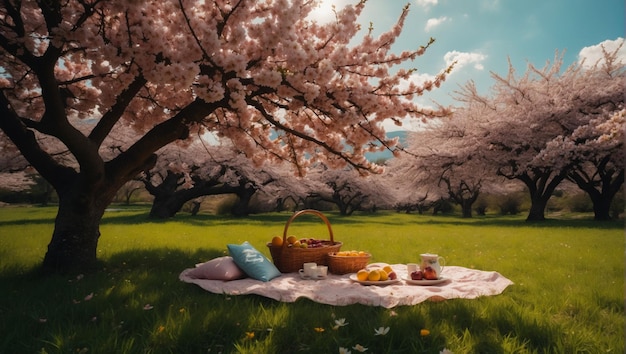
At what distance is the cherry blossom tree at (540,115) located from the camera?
2047 centimetres

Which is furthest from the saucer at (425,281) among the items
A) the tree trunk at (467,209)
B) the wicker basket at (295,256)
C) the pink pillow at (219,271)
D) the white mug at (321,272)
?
the tree trunk at (467,209)

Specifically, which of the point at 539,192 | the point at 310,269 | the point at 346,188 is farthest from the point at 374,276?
the point at 346,188

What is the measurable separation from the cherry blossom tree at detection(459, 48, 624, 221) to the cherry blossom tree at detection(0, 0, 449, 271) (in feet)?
51.7

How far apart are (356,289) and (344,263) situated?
1074mm

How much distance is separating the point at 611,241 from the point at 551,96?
12.5 meters

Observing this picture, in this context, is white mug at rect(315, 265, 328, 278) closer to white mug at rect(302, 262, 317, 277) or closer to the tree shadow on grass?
white mug at rect(302, 262, 317, 277)

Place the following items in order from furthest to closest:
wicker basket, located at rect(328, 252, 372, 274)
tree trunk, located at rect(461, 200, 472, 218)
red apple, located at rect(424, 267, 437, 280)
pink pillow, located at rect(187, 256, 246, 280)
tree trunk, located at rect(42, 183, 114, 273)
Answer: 1. tree trunk, located at rect(461, 200, 472, 218)
2. tree trunk, located at rect(42, 183, 114, 273)
3. wicker basket, located at rect(328, 252, 372, 274)
4. pink pillow, located at rect(187, 256, 246, 280)
5. red apple, located at rect(424, 267, 437, 280)

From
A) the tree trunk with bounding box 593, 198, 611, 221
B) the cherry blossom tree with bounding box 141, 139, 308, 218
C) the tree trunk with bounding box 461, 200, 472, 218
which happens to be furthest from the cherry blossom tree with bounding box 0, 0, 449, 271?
the tree trunk with bounding box 461, 200, 472, 218

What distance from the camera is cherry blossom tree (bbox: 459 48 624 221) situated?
20.5 metres

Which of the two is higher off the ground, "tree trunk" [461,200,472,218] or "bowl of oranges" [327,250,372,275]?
"tree trunk" [461,200,472,218]

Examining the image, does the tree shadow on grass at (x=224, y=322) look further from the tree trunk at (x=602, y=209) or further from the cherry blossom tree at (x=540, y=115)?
the tree trunk at (x=602, y=209)

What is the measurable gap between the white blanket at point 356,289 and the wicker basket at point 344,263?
0.15m

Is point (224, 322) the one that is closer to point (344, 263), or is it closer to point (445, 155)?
point (344, 263)

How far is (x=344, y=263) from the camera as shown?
246 inches
